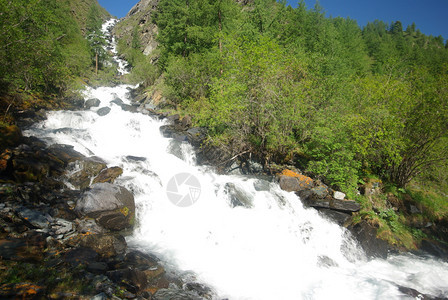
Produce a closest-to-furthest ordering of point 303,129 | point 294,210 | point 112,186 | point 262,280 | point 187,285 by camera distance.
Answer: point 187,285 → point 262,280 → point 112,186 → point 294,210 → point 303,129

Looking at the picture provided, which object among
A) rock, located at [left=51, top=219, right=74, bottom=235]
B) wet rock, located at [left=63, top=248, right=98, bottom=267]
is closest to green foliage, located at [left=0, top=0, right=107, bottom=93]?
rock, located at [left=51, top=219, right=74, bottom=235]

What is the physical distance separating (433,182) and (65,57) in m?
33.9

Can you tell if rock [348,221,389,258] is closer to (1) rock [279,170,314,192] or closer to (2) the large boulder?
(1) rock [279,170,314,192]

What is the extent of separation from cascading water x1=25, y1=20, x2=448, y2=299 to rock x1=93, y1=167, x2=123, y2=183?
0.36 m

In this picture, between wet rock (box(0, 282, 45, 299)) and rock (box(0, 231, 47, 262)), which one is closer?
wet rock (box(0, 282, 45, 299))

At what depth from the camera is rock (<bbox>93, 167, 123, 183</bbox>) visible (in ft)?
32.5

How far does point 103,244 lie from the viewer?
664 cm

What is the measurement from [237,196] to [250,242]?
2.41 m

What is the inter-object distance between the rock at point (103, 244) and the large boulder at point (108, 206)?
1111 mm

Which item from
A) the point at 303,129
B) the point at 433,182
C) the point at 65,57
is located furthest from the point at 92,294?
the point at 65,57

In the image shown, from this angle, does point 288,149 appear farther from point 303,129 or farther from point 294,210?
point 294,210

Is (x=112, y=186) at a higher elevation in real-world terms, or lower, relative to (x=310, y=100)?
lower

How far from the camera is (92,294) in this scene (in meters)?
4.27

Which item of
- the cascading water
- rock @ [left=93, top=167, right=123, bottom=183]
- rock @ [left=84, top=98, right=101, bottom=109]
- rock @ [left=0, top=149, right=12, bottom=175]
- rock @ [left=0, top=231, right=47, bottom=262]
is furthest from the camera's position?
rock @ [left=84, top=98, right=101, bottom=109]
